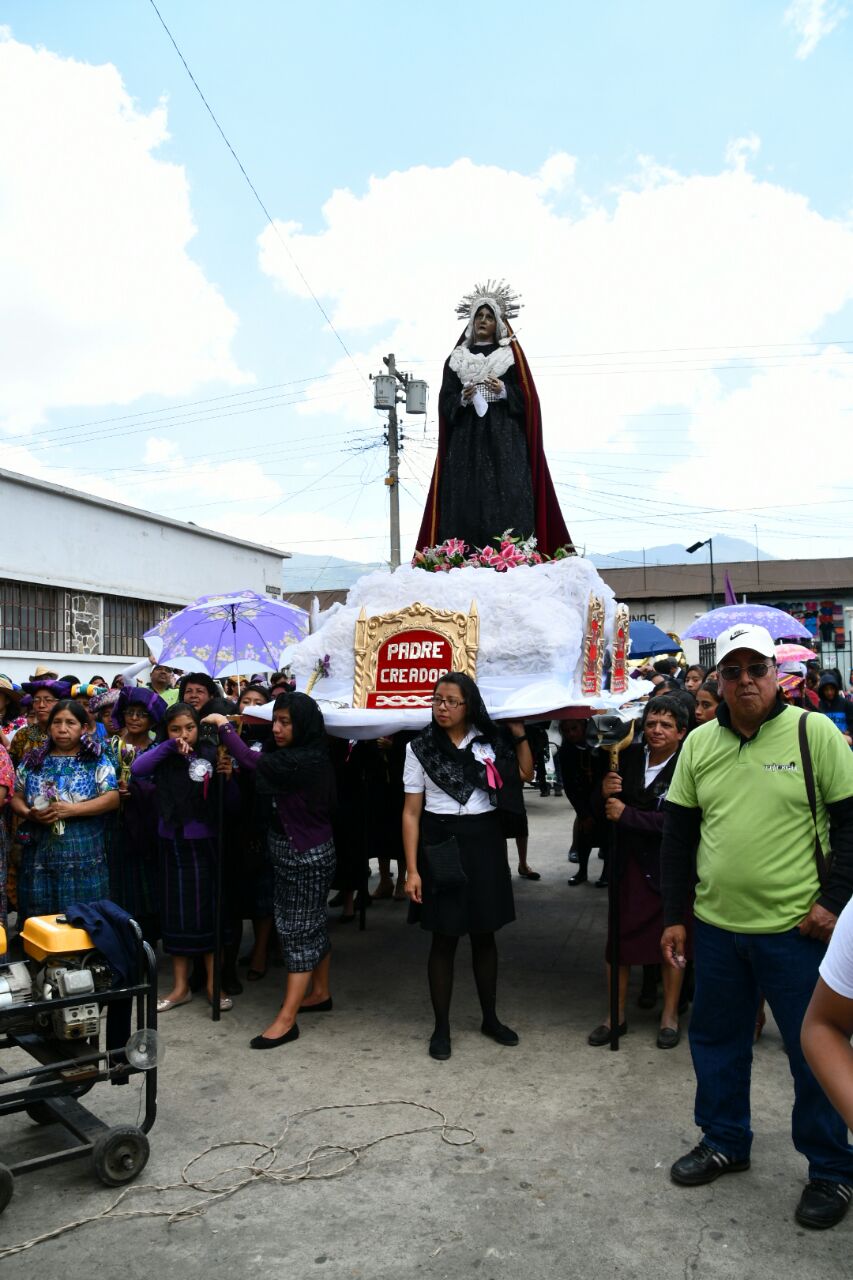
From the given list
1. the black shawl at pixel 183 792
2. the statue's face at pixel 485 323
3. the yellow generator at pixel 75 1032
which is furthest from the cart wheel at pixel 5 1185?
the statue's face at pixel 485 323

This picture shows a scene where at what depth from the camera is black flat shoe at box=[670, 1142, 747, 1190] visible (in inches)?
132

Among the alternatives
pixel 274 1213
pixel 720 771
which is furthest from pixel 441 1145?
pixel 720 771

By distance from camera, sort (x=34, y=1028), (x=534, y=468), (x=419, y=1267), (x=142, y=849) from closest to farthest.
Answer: (x=419, y=1267), (x=34, y=1028), (x=142, y=849), (x=534, y=468)

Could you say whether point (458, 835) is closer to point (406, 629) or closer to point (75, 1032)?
point (406, 629)

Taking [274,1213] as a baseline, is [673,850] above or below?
above

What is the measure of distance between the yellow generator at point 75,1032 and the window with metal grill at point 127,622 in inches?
581

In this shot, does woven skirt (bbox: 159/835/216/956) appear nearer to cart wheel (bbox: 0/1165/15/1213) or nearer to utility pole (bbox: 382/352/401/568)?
cart wheel (bbox: 0/1165/15/1213)

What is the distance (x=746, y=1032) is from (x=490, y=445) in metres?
4.19

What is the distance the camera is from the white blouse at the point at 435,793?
15.6ft

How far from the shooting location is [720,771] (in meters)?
3.38

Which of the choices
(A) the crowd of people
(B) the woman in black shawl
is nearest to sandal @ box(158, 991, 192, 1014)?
(A) the crowd of people

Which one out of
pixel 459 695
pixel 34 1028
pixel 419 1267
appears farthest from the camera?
pixel 459 695

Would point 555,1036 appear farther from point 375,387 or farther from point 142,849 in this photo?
point 375,387

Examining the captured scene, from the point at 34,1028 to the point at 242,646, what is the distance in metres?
4.93
